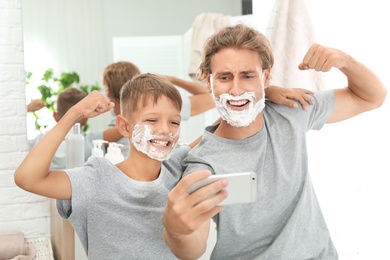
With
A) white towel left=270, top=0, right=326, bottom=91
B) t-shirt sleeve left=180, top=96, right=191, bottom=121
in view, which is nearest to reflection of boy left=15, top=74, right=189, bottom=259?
t-shirt sleeve left=180, top=96, right=191, bottom=121

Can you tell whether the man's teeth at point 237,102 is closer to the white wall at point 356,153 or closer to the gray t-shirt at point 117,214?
the gray t-shirt at point 117,214

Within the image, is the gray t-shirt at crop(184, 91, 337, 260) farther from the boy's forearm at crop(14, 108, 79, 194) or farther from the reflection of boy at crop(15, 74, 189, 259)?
the boy's forearm at crop(14, 108, 79, 194)

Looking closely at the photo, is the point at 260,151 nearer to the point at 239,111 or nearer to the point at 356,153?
the point at 239,111

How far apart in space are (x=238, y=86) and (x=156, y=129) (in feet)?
0.77

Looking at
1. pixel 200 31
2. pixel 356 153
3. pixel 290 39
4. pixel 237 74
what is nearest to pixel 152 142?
pixel 237 74

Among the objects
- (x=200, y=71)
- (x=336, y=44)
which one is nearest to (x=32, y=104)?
(x=200, y=71)

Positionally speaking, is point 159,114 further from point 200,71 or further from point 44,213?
point 44,213

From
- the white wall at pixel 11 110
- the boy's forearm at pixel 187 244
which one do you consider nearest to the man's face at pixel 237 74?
the boy's forearm at pixel 187 244

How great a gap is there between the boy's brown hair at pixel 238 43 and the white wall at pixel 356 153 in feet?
3.18

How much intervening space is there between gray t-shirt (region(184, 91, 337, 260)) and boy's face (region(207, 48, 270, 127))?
0.22 ft

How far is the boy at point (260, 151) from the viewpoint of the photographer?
4.32ft

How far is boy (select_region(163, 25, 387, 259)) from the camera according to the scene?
1315 mm

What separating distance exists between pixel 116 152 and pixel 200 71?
1.64 ft

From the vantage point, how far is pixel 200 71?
149 cm
